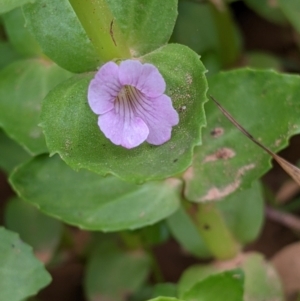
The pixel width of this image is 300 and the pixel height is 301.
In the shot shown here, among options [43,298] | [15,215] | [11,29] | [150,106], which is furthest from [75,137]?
[43,298]

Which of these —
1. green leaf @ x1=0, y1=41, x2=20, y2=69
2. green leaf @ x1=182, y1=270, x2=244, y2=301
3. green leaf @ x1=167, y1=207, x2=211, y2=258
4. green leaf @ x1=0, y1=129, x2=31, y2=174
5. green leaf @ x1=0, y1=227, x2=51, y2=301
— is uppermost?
green leaf @ x1=0, y1=41, x2=20, y2=69

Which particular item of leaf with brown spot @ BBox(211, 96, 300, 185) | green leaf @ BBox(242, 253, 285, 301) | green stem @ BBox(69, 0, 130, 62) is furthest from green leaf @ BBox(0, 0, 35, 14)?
green leaf @ BBox(242, 253, 285, 301)

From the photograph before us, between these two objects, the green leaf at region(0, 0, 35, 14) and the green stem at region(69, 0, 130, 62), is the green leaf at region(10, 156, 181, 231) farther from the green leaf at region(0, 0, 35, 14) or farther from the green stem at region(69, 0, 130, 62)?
the green leaf at region(0, 0, 35, 14)

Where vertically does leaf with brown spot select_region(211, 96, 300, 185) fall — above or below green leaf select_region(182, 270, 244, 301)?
above

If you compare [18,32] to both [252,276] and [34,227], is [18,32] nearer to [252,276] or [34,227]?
[34,227]

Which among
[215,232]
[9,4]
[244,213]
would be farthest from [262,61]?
[9,4]

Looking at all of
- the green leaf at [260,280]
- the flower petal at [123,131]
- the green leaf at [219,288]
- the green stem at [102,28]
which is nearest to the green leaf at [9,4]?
the green stem at [102,28]
